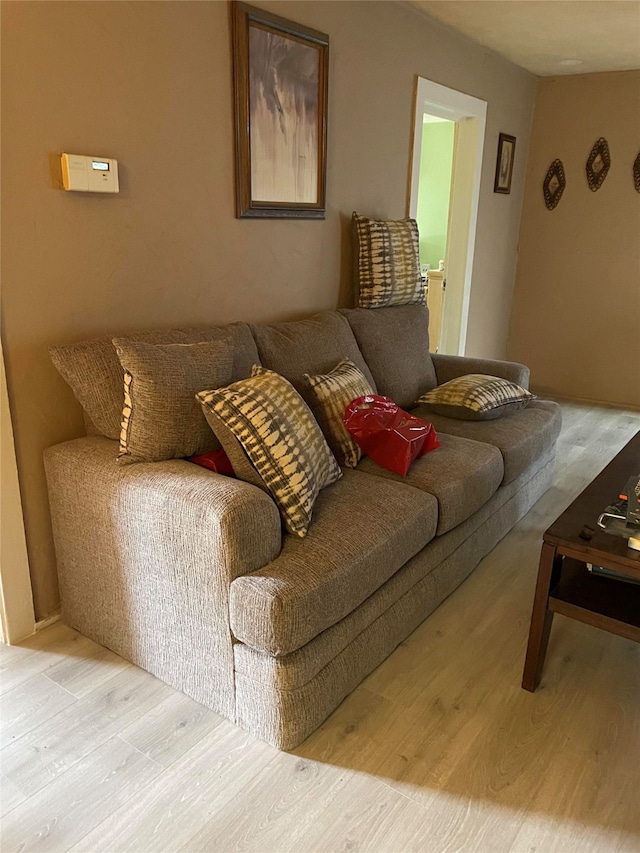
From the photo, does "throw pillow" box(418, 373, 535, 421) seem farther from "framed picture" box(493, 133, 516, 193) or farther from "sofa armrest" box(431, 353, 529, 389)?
"framed picture" box(493, 133, 516, 193)

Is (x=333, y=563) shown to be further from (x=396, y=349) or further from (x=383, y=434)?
(x=396, y=349)

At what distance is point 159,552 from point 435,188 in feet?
14.5

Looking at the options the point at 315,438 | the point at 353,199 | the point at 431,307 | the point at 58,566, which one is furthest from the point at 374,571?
the point at 431,307

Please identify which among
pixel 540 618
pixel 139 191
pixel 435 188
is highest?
pixel 435 188

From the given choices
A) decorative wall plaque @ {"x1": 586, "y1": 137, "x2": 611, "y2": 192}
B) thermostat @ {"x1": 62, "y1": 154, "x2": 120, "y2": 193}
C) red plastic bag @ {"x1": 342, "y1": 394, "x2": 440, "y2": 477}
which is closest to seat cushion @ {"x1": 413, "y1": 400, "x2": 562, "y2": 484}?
red plastic bag @ {"x1": 342, "y1": 394, "x2": 440, "y2": 477}

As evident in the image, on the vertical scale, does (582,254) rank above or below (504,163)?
below

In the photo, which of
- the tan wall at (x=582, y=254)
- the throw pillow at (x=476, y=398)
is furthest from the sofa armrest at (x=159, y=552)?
the tan wall at (x=582, y=254)

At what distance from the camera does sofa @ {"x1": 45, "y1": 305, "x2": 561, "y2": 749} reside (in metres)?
1.62

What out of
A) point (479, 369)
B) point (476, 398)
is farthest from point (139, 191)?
point (479, 369)

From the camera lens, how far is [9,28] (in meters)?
1.73

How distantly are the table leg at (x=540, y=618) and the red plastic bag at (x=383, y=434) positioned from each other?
0.61 m

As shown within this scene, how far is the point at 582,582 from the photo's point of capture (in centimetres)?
195

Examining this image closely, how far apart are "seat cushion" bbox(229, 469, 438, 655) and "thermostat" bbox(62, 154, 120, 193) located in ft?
3.92

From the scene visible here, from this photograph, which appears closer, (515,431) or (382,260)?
(515,431)
